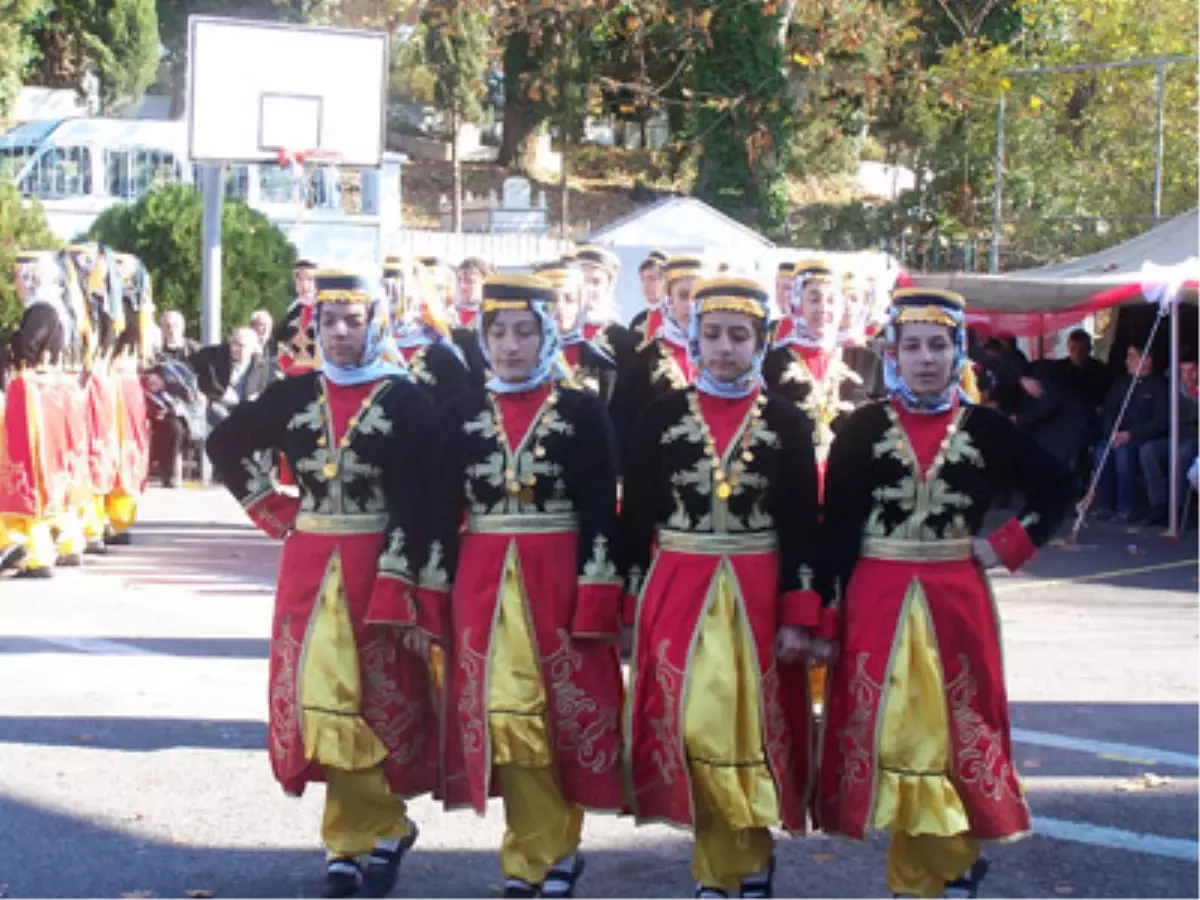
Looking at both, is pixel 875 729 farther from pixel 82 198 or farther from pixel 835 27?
pixel 82 198

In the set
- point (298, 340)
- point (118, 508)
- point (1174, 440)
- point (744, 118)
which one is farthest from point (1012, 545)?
point (744, 118)

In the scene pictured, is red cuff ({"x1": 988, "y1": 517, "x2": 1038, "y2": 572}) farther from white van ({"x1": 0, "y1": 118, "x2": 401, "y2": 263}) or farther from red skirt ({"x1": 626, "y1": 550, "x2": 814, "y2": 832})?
white van ({"x1": 0, "y1": 118, "x2": 401, "y2": 263})

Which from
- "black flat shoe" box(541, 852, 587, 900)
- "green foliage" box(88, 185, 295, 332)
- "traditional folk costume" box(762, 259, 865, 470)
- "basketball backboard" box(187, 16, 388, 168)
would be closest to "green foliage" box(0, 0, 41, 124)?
"green foliage" box(88, 185, 295, 332)

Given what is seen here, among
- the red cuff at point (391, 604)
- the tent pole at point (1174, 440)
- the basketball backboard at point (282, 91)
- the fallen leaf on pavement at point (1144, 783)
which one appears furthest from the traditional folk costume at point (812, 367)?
the basketball backboard at point (282, 91)

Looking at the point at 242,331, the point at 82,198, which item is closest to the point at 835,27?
the point at 242,331

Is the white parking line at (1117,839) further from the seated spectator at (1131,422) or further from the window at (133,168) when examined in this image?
the window at (133,168)

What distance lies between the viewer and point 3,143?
37.3 meters

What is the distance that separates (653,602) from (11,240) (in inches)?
618

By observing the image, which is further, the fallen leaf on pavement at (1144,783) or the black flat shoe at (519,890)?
the fallen leaf on pavement at (1144,783)

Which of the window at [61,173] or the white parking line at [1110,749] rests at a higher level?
the window at [61,173]

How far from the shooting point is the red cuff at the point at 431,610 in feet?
18.3

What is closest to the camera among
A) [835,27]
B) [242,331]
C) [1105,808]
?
[1105,808]

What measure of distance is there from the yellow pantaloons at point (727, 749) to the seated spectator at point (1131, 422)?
1167 cm

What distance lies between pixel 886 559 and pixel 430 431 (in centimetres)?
152
